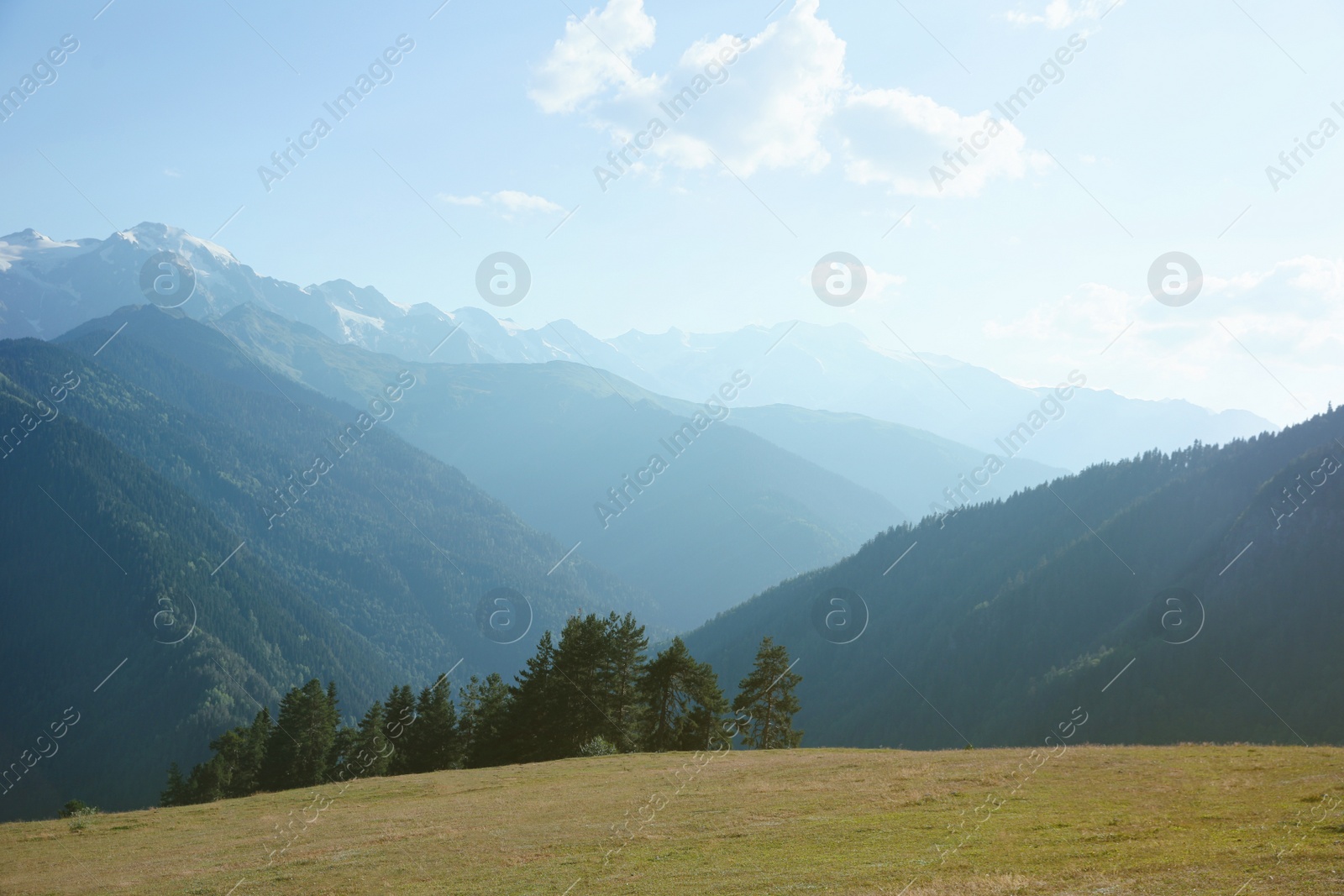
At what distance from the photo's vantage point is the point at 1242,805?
906 inches

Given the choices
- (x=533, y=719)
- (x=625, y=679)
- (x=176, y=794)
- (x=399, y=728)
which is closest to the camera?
(x=533, y=719)

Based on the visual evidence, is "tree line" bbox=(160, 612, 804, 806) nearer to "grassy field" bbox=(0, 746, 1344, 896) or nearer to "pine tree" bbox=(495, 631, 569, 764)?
"pine tree" bbox=(495, 631, 569, 764)

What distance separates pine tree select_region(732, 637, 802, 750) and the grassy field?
90.2 ft

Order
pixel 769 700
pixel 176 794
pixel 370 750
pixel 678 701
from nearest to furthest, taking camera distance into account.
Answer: pixel 678 701 → pixel 769 700 → pixel 370 750 → pixel 176 794

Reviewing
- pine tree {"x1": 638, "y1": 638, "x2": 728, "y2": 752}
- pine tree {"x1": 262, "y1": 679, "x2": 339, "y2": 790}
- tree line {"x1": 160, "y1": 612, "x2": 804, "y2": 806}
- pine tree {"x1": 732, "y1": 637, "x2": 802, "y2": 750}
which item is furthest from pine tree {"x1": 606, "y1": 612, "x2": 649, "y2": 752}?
pine tree {"x1": 262, "y1": 679, "x2": 339, "y2": 790}

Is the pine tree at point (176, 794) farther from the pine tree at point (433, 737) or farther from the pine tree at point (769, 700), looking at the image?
the pine tree at point (769, 700)

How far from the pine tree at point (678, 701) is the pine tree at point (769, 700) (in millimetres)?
4200

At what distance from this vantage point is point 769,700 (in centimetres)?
6969

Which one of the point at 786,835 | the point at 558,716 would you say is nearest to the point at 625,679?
the point at 558,716

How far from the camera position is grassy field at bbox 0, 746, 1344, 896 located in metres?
18.5

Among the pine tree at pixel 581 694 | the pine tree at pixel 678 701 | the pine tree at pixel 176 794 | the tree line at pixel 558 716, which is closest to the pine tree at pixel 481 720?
the tree line at pixel 558 716

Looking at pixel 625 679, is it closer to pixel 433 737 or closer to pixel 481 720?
pixel 481 720

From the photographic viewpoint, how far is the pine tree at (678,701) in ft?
213

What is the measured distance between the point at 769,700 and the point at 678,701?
9.69 metres
